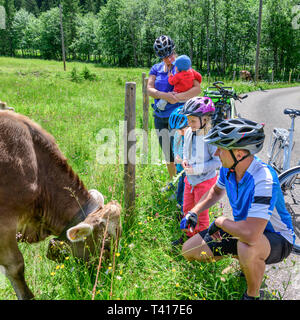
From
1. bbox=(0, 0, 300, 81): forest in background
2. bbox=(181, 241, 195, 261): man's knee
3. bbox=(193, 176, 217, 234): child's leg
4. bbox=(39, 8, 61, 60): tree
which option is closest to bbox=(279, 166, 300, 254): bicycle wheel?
bbox=(193, 176, 217, 234): child's leg

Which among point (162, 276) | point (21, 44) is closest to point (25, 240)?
point (162, 276)

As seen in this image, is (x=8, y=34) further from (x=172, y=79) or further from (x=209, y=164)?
(x=209, y=164)

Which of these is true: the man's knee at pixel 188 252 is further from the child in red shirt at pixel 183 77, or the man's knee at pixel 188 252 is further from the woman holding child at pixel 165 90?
→ the child in red shirt at pixel 183 77

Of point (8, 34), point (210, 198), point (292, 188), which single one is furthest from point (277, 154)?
point (8, 34)

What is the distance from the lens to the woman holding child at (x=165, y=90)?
14.0 ft

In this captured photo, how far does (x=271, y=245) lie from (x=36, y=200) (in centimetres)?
228

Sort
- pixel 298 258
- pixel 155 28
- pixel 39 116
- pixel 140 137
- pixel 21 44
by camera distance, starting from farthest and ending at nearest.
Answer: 1. pixel 21 44
2. pixel 155 28
3. pixel 39 116
4. pixel 140 137
5. pixel 298 258

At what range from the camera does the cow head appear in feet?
9.09

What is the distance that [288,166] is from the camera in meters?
4.44

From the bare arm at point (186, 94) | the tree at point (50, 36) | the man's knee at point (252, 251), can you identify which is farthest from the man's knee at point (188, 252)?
the tree at point (50, 36)

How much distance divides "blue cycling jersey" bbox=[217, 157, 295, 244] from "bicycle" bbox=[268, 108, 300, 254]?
3.81 feet
